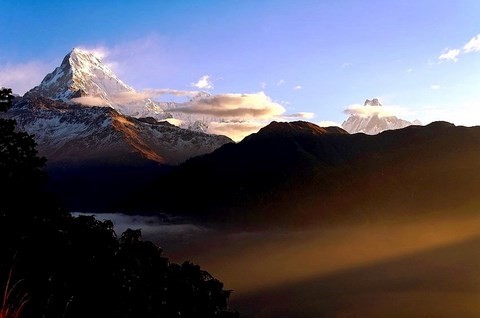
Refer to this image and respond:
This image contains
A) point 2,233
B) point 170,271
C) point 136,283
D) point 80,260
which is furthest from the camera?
point 170,271

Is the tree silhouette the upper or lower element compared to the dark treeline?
upper

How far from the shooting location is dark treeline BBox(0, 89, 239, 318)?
37.4 meters

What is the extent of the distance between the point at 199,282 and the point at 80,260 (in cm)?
1392

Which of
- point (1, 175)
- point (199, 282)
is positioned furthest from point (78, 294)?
point (199, 282)

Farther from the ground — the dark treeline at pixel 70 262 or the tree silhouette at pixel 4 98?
the tree silhouette at pixel 4 98

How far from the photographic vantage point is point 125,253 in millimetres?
45656

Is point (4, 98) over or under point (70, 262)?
over

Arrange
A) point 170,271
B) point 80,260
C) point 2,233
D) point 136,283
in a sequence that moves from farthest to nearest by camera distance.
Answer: point 170,271 < point 136,283 < point 80,260 < point 2,233

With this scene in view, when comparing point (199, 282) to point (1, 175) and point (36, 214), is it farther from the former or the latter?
point (1, 175)

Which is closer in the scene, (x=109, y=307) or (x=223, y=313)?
(x=109, y=307)

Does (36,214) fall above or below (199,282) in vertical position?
above

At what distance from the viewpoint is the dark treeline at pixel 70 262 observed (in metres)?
37.4

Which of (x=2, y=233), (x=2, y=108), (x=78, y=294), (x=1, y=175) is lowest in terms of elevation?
(x=78, y=294)

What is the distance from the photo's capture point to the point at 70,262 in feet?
132
